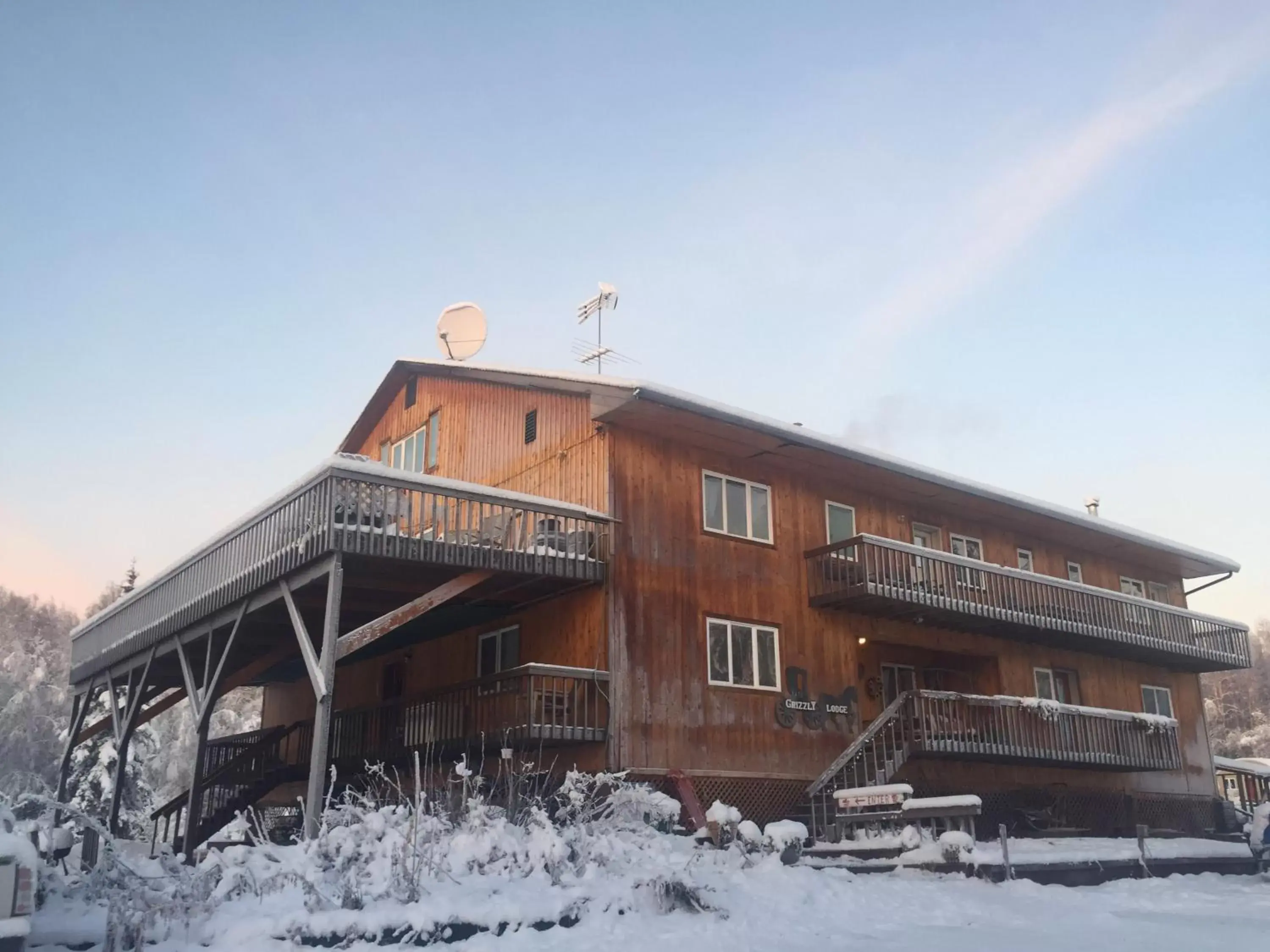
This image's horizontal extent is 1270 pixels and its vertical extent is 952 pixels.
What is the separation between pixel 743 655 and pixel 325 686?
762cm

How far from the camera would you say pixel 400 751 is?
61.1 ft

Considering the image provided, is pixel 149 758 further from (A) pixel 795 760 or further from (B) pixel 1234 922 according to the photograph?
(B) pixel 1234 922

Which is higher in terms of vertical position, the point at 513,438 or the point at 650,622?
the point at 513,438

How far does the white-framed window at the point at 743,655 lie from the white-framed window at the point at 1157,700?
1264cm

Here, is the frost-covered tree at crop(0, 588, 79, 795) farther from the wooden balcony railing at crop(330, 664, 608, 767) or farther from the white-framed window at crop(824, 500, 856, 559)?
the white-framed window at crop(824, 500, 856, 559)

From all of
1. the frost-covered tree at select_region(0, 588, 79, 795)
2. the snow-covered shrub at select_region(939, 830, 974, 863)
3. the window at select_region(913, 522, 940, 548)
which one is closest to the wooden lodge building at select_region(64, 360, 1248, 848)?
the window at select_region(913, 522, 940, 548)

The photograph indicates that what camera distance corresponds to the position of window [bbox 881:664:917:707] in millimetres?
22828

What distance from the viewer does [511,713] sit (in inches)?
648

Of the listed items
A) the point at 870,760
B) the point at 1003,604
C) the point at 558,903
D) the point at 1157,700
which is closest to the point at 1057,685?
the point at 1003,604

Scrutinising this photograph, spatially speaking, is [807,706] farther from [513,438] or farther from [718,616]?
[513,438]

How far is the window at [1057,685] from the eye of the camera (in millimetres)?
24719

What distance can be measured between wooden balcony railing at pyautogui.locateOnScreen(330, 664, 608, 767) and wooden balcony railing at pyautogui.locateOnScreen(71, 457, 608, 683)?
1.59m

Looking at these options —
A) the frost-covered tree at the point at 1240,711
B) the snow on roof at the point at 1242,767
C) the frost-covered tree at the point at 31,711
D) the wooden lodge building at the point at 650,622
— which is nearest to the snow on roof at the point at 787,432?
the wooden lodge building at the point at 650,622

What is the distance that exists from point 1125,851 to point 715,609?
23.7ft
